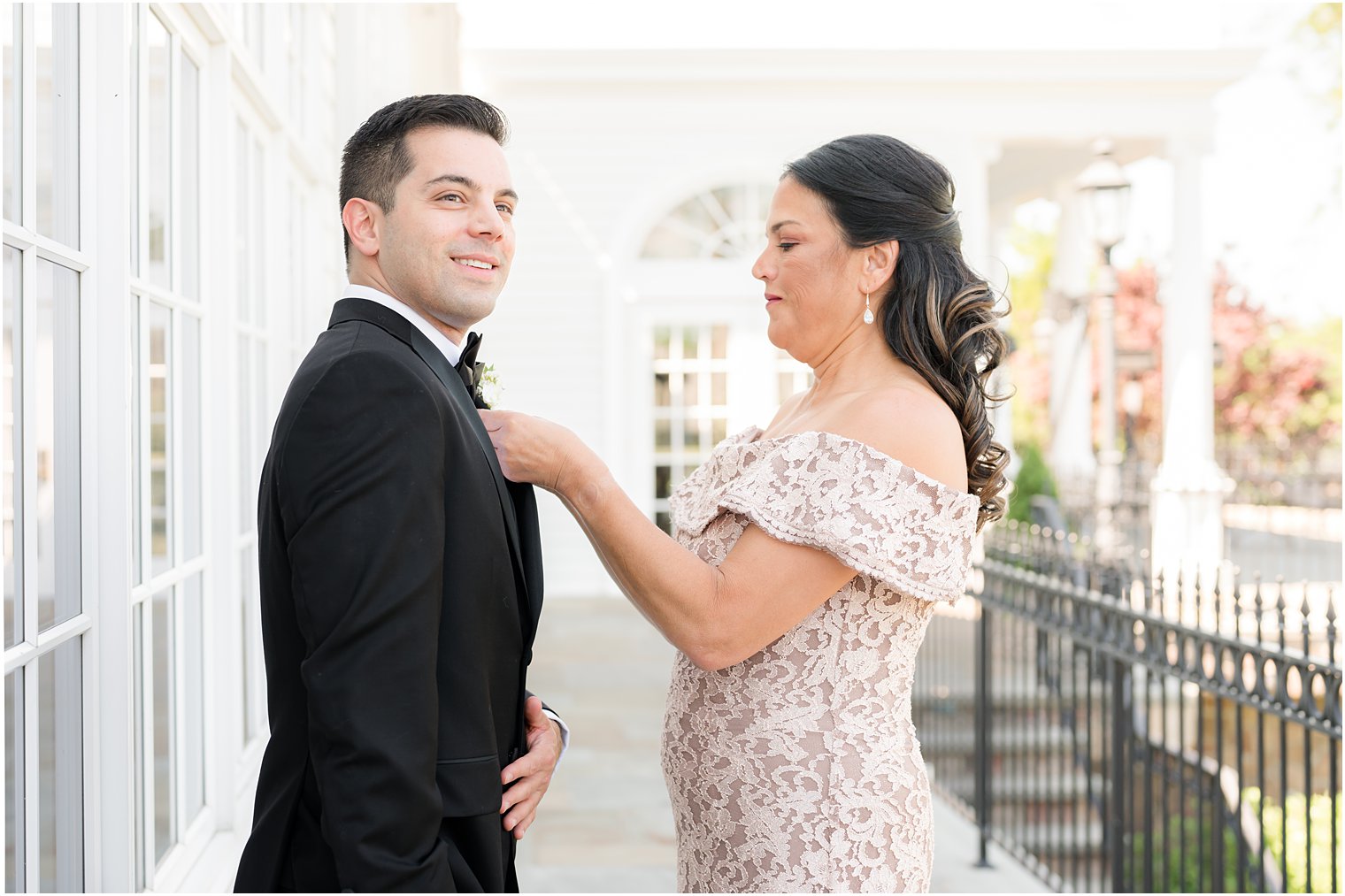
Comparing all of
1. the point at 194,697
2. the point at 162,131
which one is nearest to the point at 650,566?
the point at 194,697

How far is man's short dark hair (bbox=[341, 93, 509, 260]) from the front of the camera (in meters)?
1.82

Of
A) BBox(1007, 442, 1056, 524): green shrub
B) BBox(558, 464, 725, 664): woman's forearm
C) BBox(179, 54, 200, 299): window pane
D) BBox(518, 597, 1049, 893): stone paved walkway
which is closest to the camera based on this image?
BBox(558, 464, 725, 664): woman's forearm

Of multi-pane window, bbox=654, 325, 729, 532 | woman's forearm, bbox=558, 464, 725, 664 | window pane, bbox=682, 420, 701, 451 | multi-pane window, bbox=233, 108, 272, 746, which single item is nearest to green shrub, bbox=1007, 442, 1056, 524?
multi-pane window, bbox=654, 325, 729, 532

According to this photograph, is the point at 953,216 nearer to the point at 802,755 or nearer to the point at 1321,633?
the point at 802,755

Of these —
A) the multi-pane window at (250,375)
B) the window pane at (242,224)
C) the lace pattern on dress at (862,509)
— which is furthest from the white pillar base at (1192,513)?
the lace pattern on dress at (862,509)

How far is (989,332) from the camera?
7.61 feet

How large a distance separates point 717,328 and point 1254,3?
7267mm

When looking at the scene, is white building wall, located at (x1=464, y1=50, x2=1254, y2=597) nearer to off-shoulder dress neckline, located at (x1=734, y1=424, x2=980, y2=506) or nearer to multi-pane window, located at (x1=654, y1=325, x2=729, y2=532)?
multi-pane window, located at (x1=654, y1=325, x2=729, y2=532)

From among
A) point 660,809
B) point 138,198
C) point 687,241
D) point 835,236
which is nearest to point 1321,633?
point 660,809

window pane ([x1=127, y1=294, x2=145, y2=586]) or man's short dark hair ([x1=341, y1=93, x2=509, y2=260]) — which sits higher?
man's short dark hair ([x1=341, y1=93, x2=509, y2=260])

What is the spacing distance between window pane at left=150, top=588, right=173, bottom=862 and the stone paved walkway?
62.3 inches

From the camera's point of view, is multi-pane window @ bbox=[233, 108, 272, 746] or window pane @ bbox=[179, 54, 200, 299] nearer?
window pane @ bbox=[179, 54, 200, 299]

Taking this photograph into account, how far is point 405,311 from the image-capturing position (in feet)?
5.90

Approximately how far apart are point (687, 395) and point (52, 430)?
997cm
